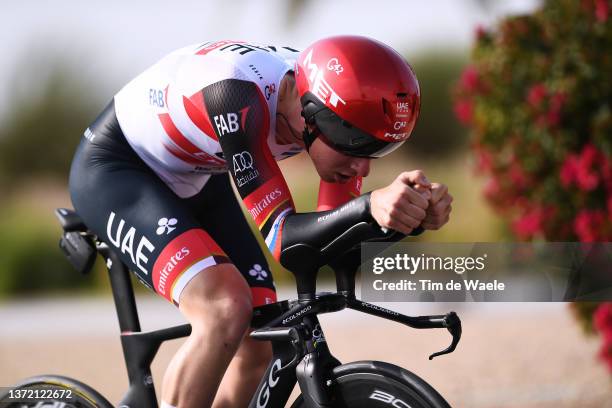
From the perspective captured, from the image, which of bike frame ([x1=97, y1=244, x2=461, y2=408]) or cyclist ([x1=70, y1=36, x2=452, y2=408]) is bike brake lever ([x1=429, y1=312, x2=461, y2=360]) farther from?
cyclist ([x1=70, y1=36, x2=452, y2=408])

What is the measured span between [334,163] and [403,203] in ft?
1.87

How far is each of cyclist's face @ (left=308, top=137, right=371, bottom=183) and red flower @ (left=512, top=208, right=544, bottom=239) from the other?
3004 mm

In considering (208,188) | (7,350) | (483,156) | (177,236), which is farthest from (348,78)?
(7,350)

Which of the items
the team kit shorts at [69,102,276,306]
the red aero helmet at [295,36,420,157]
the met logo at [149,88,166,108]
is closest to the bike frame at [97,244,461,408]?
the team kit shorts at [69,102,276,306]

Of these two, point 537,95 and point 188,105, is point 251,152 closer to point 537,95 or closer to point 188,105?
point 188,105

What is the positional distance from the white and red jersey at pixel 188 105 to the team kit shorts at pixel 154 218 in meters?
0.07

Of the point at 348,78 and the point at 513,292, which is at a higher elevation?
the point at 348,78

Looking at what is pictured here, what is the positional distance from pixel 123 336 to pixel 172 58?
98 centimetres

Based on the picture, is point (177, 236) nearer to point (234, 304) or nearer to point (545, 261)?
point (234, 304)

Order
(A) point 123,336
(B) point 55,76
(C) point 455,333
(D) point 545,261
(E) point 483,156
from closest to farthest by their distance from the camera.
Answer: (C) point 455,333 → (A) point 123,336 → (D) point 545,261 → (E) point 483,156 → (B) point 55,76

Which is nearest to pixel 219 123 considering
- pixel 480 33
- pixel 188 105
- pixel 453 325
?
pixel 188 105

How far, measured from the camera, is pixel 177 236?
9.43 ft
